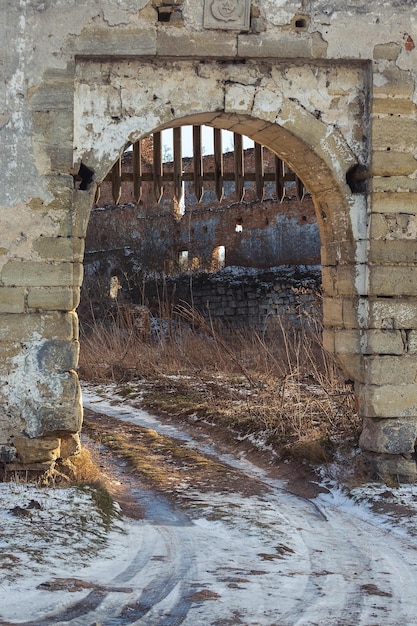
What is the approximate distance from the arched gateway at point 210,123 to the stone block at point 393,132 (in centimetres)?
1

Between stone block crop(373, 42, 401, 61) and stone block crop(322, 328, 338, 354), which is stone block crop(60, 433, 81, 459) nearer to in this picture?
stone block crop(322, 328, 338, 354)

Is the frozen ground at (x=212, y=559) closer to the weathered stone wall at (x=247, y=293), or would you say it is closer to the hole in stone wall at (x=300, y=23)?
the hole in stone wall at (x=300, y=23)

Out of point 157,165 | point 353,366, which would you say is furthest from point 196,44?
point 353,366

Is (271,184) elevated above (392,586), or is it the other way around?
(271,184)

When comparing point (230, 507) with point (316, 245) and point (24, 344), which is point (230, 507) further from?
point (316, 245)

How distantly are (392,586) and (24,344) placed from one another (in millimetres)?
3079

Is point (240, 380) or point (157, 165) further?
point (240, 380)

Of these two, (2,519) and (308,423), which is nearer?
(2,519)

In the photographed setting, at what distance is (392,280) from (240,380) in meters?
3.94

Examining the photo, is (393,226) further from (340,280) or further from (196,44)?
(196,44)

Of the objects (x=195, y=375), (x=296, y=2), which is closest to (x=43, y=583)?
(x=296, y=2)

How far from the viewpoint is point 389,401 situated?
20.9 feet

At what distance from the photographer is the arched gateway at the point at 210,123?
597 cm

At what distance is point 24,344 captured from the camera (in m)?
5.98
